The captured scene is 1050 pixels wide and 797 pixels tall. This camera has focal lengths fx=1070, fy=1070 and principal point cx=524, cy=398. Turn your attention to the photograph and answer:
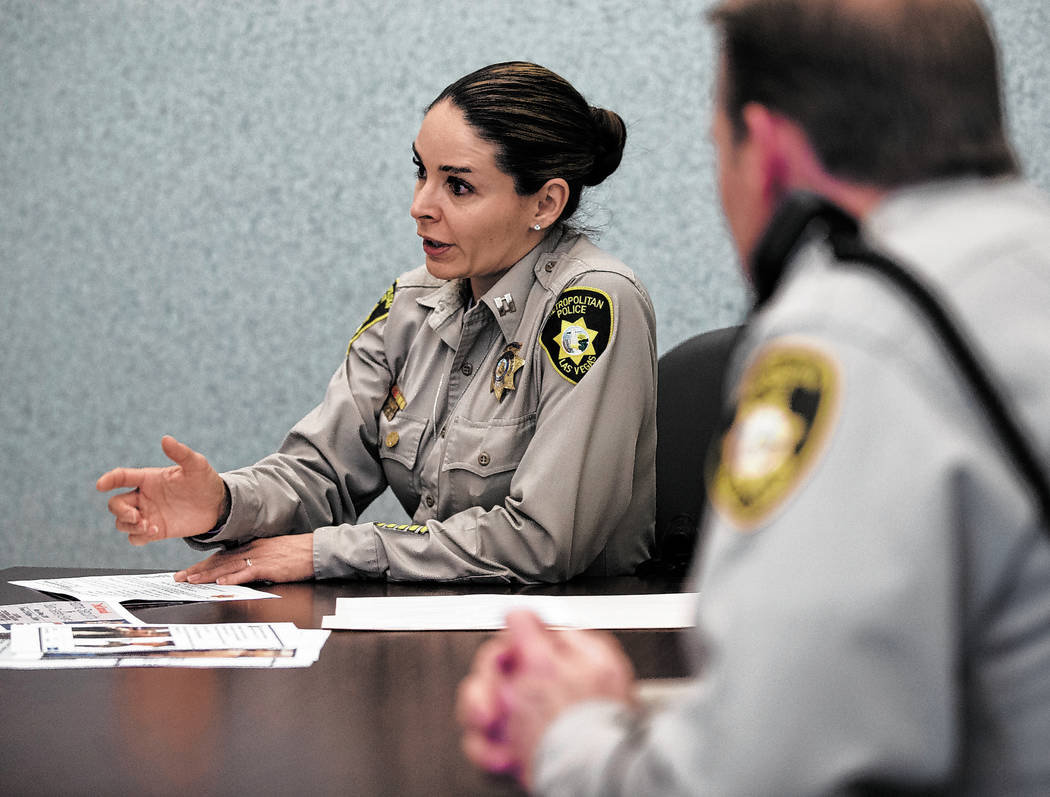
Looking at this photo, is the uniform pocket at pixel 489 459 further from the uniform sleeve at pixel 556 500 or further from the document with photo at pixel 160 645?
the document with photo at pixel 160 645

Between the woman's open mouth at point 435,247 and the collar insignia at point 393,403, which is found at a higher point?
the woman's open mouth at point 435,247

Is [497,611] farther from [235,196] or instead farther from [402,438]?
[235,196]

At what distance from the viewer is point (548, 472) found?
145cm

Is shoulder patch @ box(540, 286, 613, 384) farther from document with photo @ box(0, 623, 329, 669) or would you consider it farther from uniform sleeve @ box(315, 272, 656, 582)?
document with photo @ box(0, 623, 329, 669)

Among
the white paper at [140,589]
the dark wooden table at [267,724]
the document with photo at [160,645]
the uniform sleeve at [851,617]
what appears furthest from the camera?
the white paper at [140,589]

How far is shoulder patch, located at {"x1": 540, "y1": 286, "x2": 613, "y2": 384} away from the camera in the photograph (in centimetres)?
151

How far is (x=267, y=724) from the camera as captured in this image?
0.78 metres

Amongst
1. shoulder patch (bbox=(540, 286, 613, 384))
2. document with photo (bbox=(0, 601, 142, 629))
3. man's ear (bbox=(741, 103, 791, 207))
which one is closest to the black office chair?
shoulder patch (bbox=(540, 286, 613, 384))

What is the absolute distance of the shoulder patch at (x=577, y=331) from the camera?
1.51m

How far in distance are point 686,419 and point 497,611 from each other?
673 mm

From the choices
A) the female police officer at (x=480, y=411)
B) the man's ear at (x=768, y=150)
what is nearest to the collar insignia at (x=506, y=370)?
the female police officer at (x=480, y=411)

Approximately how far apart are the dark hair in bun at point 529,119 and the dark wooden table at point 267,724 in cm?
85

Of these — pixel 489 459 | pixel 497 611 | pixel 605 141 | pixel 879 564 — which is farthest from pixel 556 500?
pixel 879 564

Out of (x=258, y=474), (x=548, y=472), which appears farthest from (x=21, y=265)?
(x=548, y=472)
